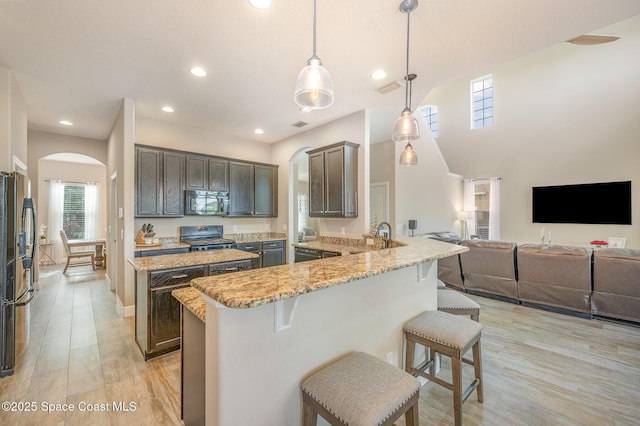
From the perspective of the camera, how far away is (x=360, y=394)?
45.4 inches

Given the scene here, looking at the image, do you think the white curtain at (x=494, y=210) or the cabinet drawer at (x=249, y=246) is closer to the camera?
the cabinet drawer at (x=249, y=246)

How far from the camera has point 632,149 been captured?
5805 millimetres

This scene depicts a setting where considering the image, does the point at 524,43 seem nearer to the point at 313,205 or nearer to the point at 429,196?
the point at 313,205

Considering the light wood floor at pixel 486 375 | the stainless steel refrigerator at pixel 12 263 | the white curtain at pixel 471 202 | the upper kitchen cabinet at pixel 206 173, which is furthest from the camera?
the white curtain at pixel 471 202

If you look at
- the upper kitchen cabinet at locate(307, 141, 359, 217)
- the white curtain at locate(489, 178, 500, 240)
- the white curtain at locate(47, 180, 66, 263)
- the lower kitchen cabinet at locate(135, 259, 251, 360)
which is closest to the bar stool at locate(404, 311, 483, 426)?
the lower kitchen cabinet at locate(135, 259, 251, 360)

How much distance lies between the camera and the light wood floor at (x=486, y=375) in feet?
6.16

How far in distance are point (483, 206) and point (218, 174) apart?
7.80 meters

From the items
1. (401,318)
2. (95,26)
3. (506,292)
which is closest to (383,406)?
(401,318)

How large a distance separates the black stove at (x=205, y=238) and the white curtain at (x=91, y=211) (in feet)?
17.3

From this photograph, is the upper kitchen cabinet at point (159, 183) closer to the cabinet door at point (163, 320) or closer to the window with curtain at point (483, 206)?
the cabinet door at point (163, 320)

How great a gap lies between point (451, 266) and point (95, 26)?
5503mm

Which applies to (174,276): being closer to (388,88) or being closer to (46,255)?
(388,88)

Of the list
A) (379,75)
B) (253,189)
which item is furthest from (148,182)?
(379,75)

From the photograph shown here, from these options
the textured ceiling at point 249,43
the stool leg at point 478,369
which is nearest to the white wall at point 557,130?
the textured ceiling at point 249,43
